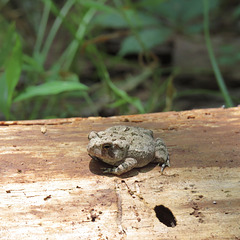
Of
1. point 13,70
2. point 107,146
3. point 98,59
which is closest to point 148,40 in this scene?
point 98,59

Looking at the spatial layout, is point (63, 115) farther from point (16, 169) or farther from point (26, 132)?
point (16, 169)

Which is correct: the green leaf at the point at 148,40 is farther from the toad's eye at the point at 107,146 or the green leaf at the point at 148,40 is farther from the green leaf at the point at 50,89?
the toad's eye at the point at 107,146

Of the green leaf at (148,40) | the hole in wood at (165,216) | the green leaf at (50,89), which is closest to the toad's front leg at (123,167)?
the hole in wood at (165,216)

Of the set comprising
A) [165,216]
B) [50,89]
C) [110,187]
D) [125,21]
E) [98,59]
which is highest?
[125,21]

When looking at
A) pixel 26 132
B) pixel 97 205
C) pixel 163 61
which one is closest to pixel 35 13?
pixel 163 61

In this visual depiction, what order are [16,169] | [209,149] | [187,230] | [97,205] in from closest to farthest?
1. [187,230]
2. [97,205]
3. [16,169]
4. [209,149]

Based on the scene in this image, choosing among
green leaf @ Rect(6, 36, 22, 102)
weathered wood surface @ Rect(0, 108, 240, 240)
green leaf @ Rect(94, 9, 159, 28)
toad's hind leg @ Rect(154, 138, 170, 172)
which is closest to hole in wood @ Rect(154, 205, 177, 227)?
weathered wood surface @ Rect(0, 108, 240, 240)

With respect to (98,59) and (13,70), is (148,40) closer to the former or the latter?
(98,59)
